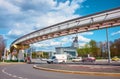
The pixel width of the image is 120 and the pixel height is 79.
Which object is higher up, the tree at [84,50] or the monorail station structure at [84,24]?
the monorail station structure at [84,24]

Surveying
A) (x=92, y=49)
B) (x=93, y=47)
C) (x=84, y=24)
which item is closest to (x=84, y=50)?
(x=92, y=49)

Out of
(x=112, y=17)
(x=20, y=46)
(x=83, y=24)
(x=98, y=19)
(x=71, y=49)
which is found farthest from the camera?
(x=71, y=49)

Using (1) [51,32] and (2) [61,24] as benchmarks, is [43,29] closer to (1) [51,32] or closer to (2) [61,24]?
(1) [51,32]

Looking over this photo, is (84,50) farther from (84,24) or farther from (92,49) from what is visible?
(84,24)

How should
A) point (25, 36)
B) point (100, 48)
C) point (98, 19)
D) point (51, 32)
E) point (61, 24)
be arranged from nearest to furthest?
point (98, 19), point (61, 24), point (51, 32), point (25, 36), point (100, 48)

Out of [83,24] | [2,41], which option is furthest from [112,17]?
[2,41]

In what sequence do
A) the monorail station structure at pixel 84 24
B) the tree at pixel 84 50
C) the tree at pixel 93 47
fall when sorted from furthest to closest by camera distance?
the tree at pixel 84 50, the tree at pixel 93 47, the monorail station structure at pixel 84 24

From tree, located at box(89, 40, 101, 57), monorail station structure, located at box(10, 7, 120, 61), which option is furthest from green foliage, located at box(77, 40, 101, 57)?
monorail station structure, located at box(10, 7, 120, 61)

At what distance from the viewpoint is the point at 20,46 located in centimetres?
5972

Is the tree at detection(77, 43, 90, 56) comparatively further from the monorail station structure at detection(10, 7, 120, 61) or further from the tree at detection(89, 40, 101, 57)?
the monorail station structure at detection(10, 7, 120, 61)

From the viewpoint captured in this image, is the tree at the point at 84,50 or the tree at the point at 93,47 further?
the tree at the point at 84,50

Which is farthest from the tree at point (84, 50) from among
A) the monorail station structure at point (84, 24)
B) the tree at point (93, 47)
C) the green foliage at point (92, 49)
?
the monorail station structure at point (84, 24)

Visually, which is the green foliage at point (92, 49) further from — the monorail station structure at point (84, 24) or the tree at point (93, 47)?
the monorail station structure at point (84, 24)

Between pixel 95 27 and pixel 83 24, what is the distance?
3.13m
